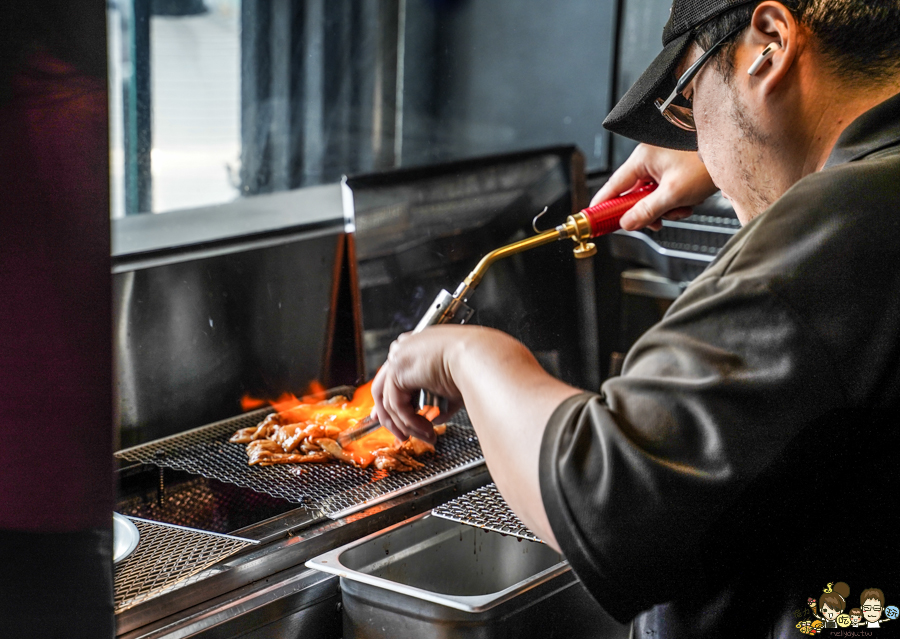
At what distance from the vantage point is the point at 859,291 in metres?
0.70

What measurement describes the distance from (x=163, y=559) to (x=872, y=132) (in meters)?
0.99

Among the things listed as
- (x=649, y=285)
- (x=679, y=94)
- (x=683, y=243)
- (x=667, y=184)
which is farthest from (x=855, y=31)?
(x=683, y=243)

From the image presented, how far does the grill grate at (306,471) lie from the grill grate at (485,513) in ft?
0.33

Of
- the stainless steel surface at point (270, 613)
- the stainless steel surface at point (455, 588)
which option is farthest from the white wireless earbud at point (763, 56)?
the stainless steel surface at point (270, 613)

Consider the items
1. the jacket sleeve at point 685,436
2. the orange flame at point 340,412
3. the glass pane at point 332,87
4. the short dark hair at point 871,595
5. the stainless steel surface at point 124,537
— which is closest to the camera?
the jacket sleeve at point 685,436

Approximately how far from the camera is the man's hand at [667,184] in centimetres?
138

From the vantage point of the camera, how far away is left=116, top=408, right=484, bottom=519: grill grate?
1.43 meters

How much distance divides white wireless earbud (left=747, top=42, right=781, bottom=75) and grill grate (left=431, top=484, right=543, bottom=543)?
71 centimetres

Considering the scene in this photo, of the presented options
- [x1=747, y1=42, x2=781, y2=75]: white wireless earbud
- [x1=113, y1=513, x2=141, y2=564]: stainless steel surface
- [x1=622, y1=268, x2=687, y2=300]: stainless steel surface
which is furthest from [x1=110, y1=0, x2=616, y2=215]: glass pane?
[x1=747, y1=42, x2=781, y2=75]: white wireless earbud

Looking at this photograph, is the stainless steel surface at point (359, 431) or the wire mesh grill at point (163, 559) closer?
the wire mesh grill at point (163, 559)

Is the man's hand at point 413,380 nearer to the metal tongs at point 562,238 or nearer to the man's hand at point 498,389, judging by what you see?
the man's hand at point 498,389

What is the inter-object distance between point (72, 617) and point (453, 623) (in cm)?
45

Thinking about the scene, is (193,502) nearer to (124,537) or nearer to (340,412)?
(124,537)

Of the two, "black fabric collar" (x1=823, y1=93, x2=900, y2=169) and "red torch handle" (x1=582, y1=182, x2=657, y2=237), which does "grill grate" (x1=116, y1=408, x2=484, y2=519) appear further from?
"black fabric collar" (x1=823, y1=93, x2=900, y2=169)
